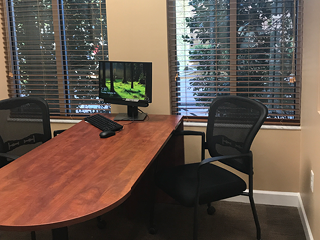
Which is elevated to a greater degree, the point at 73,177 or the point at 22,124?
the point at 22,124

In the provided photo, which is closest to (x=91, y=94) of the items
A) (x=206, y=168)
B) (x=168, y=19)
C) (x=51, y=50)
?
(x=51, y=50)

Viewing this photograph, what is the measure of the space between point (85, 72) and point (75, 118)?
484 millimetres

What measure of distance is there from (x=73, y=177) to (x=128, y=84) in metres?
1.31

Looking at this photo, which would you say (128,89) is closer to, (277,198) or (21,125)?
(21,125)

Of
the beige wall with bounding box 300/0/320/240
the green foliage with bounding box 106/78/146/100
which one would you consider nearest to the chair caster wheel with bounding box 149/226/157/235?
the green foliage with bounding box 106/78/146/100

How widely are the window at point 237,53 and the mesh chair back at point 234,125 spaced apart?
0.52 metres

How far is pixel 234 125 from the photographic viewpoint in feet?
8.18

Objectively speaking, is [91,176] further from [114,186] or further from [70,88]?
[70,88]

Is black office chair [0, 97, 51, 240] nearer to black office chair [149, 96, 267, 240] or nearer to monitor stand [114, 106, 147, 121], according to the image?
monitor stand [114, 106, 147, 121]

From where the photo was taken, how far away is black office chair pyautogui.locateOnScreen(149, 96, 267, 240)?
2203 millimetres

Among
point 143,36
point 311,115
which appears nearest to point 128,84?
point 143,36

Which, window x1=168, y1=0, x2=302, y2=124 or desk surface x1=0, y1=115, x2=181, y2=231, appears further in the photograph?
window x1=168, y1=0, x2=302, y2=124

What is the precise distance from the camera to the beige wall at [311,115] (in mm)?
2270

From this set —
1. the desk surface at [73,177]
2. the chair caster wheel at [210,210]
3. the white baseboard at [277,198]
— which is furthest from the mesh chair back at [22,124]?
the white baseboard at [277,198]
